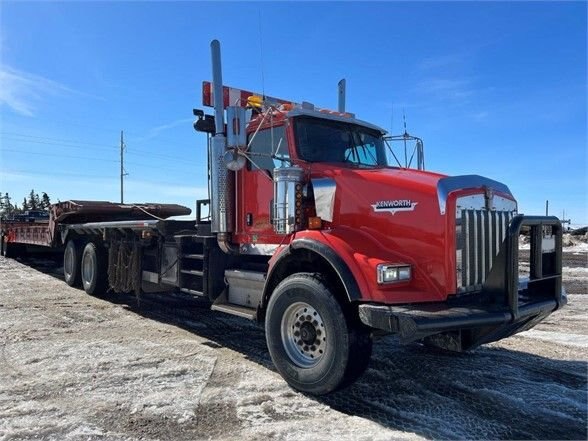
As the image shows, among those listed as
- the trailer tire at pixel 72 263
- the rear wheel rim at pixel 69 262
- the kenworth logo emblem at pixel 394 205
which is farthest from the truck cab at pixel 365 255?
the rear wheel rim at pixel 69 262

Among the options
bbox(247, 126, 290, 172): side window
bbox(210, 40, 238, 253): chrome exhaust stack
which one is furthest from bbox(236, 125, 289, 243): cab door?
bbox(210, 40, 238, 253): chrome exhaust stack

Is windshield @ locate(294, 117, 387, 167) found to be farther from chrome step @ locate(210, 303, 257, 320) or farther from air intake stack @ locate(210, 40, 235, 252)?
chrome step @ locate(210, 303, 257, 320)

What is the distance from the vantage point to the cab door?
18.2 feet

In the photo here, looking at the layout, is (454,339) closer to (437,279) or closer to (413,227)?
(437,279)

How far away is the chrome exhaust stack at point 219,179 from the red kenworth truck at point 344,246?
0.7 inches

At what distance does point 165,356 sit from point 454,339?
320 cm

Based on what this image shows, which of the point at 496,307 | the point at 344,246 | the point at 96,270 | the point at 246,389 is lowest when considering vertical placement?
the point at 246,389

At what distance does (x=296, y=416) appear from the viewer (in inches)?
157

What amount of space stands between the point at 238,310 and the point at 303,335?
1263mm

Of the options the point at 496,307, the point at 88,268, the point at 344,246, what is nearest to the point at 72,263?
the point at 88,268

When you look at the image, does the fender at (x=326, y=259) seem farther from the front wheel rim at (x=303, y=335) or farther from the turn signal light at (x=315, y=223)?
the front wheel rim at (x=303, y=335)

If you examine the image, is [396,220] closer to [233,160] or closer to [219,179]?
[233,160]

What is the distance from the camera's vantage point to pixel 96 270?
32.0ft

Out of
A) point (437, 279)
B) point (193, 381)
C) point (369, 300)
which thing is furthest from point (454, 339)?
point (193, 381)
